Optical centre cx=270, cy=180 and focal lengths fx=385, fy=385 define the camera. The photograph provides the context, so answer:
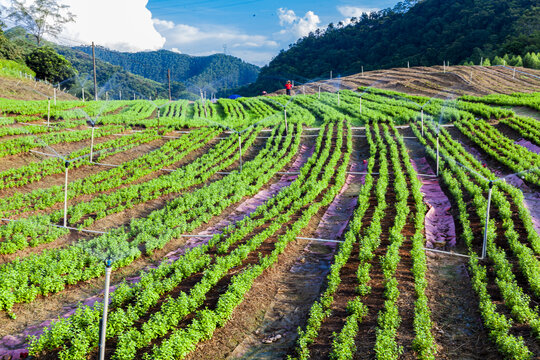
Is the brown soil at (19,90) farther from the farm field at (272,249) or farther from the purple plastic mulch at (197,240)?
the purple plastic mulch at (197,240)

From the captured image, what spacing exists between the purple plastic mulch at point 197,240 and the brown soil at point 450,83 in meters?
23.9

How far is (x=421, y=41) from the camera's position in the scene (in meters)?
→ 86.2

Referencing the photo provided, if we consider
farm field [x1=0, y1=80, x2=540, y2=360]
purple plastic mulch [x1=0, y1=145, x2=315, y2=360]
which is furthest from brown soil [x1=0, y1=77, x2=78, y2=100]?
purple plastic mulch [x1=0, y1=145, x2=315, y2=360]

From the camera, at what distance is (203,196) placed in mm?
14805

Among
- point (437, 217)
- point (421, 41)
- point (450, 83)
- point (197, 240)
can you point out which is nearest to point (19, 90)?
point (197, 240)

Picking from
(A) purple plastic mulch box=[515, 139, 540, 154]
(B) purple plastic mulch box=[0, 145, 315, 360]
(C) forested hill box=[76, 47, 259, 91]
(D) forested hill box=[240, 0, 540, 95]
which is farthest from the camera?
(C) forested hill box=[76, 47, 259, 91]

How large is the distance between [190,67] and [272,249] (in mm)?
155599

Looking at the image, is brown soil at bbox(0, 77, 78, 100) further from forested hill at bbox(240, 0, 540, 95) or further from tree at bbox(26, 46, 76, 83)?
forested hill at bbox(240, 0, 540, 95)

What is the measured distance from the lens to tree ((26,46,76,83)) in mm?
61438

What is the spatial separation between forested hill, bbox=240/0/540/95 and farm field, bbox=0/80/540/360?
58449 millimetres

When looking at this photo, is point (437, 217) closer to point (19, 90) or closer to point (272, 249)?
point (272, 249)

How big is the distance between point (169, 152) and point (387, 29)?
91358mm

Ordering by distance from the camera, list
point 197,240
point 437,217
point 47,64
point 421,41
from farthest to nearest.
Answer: point 421,41 → point 47,64 → point 437,217 → point 197,240

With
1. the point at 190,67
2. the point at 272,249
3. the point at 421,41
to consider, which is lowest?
the point at 272,249
